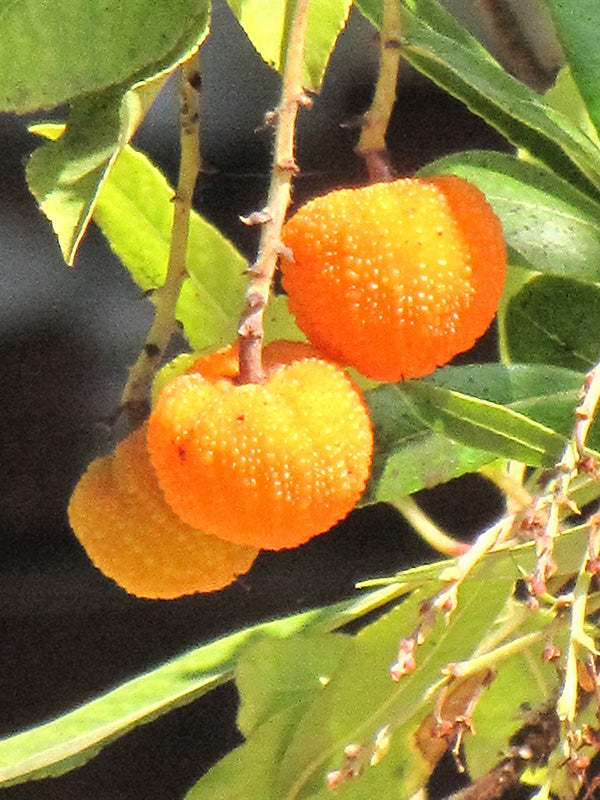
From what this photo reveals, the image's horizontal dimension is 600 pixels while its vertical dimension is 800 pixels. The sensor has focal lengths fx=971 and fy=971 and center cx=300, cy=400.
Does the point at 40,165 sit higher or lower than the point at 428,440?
higher

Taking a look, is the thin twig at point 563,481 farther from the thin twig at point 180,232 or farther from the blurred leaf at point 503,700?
the blurred leaf at point 503,700

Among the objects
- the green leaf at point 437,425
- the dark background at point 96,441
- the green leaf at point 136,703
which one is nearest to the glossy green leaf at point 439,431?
the green leaf at point 437,425

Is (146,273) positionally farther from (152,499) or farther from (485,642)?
(485,642)

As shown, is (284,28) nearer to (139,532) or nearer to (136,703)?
(139,532)

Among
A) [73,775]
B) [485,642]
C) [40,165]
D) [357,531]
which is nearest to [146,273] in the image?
[40,165]

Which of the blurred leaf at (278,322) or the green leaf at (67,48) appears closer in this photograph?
the green leaf at (67,48)

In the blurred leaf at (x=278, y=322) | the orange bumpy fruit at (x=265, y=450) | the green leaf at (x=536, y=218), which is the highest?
→ the green leaf at (x=536, y=218)
